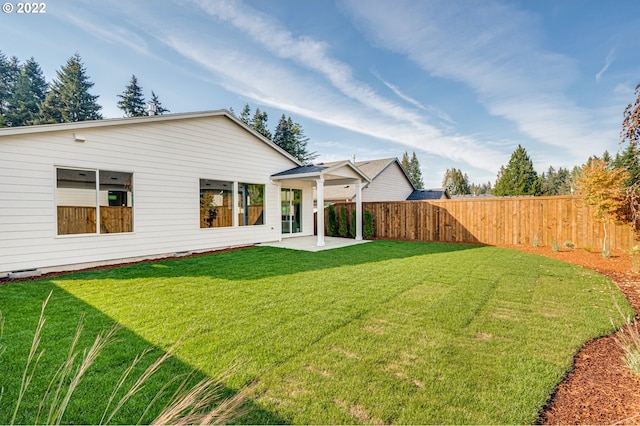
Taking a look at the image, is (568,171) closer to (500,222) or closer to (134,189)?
(500,222)

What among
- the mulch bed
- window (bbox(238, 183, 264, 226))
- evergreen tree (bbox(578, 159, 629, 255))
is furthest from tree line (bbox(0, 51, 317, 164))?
the mulch bed

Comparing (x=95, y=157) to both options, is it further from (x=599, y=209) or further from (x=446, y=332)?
(x=599, y=209)

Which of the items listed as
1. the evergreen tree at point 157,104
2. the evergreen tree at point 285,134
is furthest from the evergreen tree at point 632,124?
the evergreen tree at point 157,104

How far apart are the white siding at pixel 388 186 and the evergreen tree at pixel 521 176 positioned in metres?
18.5

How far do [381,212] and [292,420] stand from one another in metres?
12.8

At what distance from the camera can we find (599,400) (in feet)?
7.56

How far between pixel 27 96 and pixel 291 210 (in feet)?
121

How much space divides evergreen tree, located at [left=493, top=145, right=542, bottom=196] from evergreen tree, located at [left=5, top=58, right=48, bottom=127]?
5370cm

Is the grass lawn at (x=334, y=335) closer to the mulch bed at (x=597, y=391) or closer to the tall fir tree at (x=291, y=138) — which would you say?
the mulch bed at (x=597, y=391)

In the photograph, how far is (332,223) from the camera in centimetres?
1520

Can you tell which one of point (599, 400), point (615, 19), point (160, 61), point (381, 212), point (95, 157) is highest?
point (160, 61)

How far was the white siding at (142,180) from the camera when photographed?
6.45m

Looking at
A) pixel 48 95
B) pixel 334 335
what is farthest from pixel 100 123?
pixel 48 95

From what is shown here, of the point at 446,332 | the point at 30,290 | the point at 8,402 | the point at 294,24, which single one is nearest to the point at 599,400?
the point at 446,332
